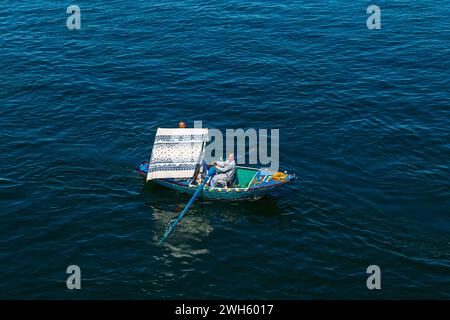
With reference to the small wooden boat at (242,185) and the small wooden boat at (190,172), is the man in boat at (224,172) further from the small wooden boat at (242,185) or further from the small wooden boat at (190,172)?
the small wooden boat at (242,185)

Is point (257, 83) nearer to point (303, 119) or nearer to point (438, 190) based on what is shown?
point (303, 119)

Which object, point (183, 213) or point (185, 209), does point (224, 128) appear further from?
point (183, 213)

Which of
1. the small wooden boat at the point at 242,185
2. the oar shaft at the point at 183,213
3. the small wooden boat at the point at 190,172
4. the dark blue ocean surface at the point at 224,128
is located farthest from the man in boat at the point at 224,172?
the dark blue ocean surface at the point at 224,128

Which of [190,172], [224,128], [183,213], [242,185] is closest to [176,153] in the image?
[190,172]

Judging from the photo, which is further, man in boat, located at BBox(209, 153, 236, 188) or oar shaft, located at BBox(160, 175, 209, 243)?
man in boat, located at BBox(209, 153, 236, 188)

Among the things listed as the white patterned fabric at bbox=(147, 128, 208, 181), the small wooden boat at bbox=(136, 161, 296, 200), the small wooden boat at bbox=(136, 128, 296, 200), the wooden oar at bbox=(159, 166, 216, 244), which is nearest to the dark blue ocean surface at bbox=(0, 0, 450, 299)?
the wooden oar at bbox=(159, 166, 216, 244)

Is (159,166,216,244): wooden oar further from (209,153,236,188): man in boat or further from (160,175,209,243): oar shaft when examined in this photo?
(209,153,236,188): man in boat
